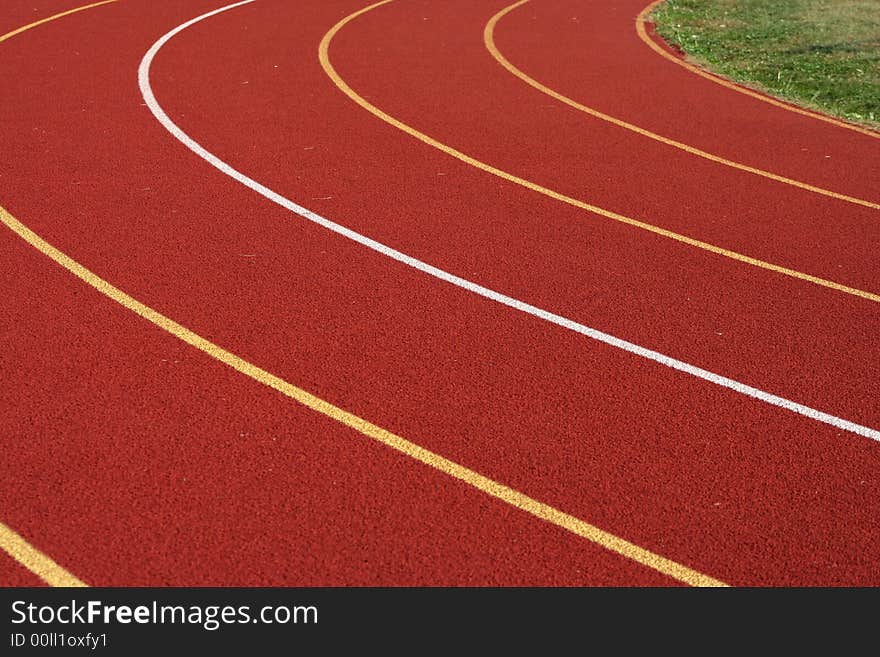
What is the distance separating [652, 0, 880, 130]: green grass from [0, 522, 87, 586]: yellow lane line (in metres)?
8.09

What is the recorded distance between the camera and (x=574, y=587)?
3869 millimetres

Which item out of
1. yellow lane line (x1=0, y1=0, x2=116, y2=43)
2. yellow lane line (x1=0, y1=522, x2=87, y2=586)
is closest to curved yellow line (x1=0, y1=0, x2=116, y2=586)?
yellow lane line (x1=0, y1=522, x2=87, y2=586)

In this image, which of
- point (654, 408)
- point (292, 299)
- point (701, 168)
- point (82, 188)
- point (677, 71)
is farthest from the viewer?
point (677, 71)

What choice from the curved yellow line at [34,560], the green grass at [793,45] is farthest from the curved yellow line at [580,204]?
the curved yellow line at [34,560]

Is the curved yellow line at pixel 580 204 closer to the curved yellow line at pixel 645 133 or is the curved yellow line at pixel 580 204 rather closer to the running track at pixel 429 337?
the running track at pixel 429 337

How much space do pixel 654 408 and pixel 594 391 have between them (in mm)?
287

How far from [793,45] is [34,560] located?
11.2 metres

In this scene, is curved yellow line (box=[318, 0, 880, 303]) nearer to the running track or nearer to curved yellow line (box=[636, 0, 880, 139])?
the running track

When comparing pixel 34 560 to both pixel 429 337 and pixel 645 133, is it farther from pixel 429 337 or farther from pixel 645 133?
pixel 645 133

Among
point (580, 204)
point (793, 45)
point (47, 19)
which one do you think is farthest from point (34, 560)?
point (793, 45)

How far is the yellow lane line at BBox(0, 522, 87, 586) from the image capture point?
12.4ft

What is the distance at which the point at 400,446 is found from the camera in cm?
460

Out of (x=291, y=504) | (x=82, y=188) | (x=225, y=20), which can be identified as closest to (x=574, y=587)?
(x=291, y=504)
